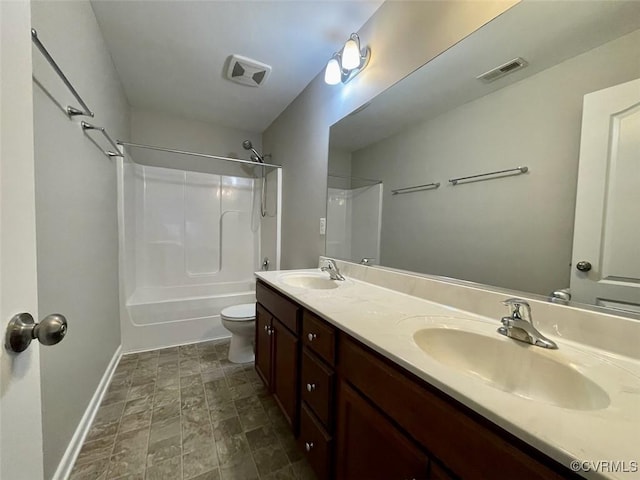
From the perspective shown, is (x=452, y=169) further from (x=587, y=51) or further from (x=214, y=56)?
(x=214, y=56)

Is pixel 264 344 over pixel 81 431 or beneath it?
over

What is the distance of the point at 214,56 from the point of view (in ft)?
6.11

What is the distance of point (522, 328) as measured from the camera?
74 centimetres

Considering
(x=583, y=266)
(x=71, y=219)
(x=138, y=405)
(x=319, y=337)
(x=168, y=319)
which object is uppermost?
(x=71, y=219)

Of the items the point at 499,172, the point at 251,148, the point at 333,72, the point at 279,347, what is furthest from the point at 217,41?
the point at 279,347

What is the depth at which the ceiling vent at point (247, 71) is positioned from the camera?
190 centimetres

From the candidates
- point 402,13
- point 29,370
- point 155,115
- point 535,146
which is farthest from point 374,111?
point 155,115

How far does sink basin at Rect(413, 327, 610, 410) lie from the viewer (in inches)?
23.1

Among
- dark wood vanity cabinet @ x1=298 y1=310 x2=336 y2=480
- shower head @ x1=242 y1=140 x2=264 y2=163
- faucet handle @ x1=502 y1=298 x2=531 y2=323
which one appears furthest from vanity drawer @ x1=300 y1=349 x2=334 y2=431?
shower head @ x1=242 y1=140 x2=264 y2=163

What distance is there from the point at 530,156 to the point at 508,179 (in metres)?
0.09

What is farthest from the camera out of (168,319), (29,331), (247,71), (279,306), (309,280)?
(168,319)

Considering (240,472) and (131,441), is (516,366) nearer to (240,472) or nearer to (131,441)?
(240,472)

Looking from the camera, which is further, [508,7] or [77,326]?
[77,326]

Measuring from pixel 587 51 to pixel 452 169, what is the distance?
492mm
